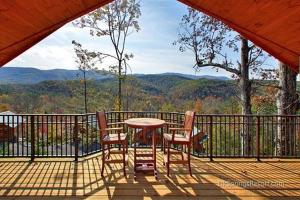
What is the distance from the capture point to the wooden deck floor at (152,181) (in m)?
4.61

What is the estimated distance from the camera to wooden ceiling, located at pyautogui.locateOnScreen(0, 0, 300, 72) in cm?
384

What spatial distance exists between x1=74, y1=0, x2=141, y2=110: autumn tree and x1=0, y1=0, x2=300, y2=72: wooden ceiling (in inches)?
375

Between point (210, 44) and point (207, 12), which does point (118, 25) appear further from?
point (207, 12)

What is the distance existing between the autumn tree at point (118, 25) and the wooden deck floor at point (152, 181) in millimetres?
8493

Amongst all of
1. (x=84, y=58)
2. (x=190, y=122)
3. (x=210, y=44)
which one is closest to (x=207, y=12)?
(x=190, y=122)

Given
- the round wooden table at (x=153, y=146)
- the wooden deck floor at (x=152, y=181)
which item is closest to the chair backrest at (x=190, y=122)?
the round wooden table at (x=153, y=146)

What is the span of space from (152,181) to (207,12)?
9.86ft

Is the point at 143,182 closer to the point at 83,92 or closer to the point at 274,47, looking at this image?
the point at 274,47

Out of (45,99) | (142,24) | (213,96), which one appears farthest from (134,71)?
(45,99)

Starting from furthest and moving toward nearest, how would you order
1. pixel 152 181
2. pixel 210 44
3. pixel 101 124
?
pixel 210 44
pixel 101 124
pixel 152 181

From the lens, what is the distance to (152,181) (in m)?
5.24

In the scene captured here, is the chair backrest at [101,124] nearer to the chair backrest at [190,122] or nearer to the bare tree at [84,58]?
the chair backrest at [190,122]

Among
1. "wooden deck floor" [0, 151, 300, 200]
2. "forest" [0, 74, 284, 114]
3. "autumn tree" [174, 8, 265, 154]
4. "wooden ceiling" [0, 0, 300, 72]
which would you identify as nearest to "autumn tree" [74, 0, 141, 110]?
"forest" [0, 74, 284, 114]

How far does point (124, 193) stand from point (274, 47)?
3.78m
